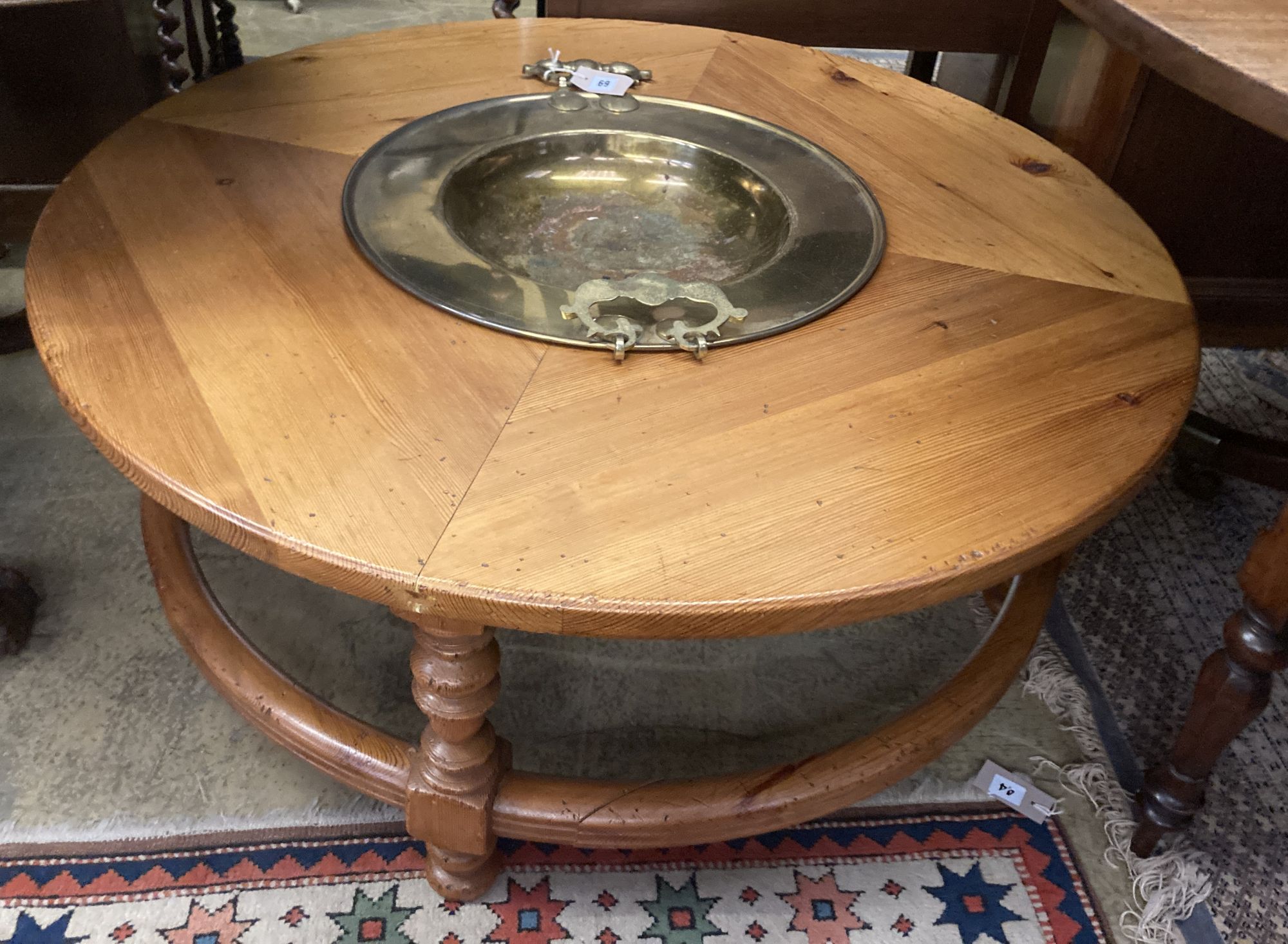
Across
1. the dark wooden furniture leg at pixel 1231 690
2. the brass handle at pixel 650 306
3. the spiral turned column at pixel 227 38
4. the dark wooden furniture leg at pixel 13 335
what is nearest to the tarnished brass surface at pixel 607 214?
the brass handle at pixel 650 306

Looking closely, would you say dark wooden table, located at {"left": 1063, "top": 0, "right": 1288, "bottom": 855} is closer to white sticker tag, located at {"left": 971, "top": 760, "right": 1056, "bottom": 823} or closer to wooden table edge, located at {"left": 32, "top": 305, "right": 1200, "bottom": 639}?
white sticker tag, located at {"left": 971, "top": 760, "right": 1056, "bottom": 823}

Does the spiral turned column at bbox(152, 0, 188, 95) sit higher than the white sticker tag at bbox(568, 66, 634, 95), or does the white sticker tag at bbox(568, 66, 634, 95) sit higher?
the white sticker tag at bbox(568, 66, 634, 95)

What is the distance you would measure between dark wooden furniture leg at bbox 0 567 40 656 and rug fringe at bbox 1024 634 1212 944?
1.02m

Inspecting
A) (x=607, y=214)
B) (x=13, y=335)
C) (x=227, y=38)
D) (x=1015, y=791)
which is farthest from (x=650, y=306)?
(x=227, y=38)

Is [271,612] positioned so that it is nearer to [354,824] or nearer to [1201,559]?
[354,824]

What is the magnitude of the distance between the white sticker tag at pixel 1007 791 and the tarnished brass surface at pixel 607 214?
19.8 inches

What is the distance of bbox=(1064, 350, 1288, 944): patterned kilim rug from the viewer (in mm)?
940

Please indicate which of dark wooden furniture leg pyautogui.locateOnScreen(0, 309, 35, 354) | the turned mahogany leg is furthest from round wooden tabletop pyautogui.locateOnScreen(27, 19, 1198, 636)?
dark wooden furniture leg pyautogui.locateOnScreen(0, 309, 35, 354)

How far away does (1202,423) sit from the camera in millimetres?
1292

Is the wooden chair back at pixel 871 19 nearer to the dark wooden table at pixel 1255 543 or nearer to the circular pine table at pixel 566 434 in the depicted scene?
the circular pine table at pixel 566 434

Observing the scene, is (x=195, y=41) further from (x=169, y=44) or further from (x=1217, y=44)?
(x=1217, y=44)

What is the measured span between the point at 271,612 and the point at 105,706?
18 centimetres

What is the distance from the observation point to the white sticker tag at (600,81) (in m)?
1.04

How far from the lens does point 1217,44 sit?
2.32ft
